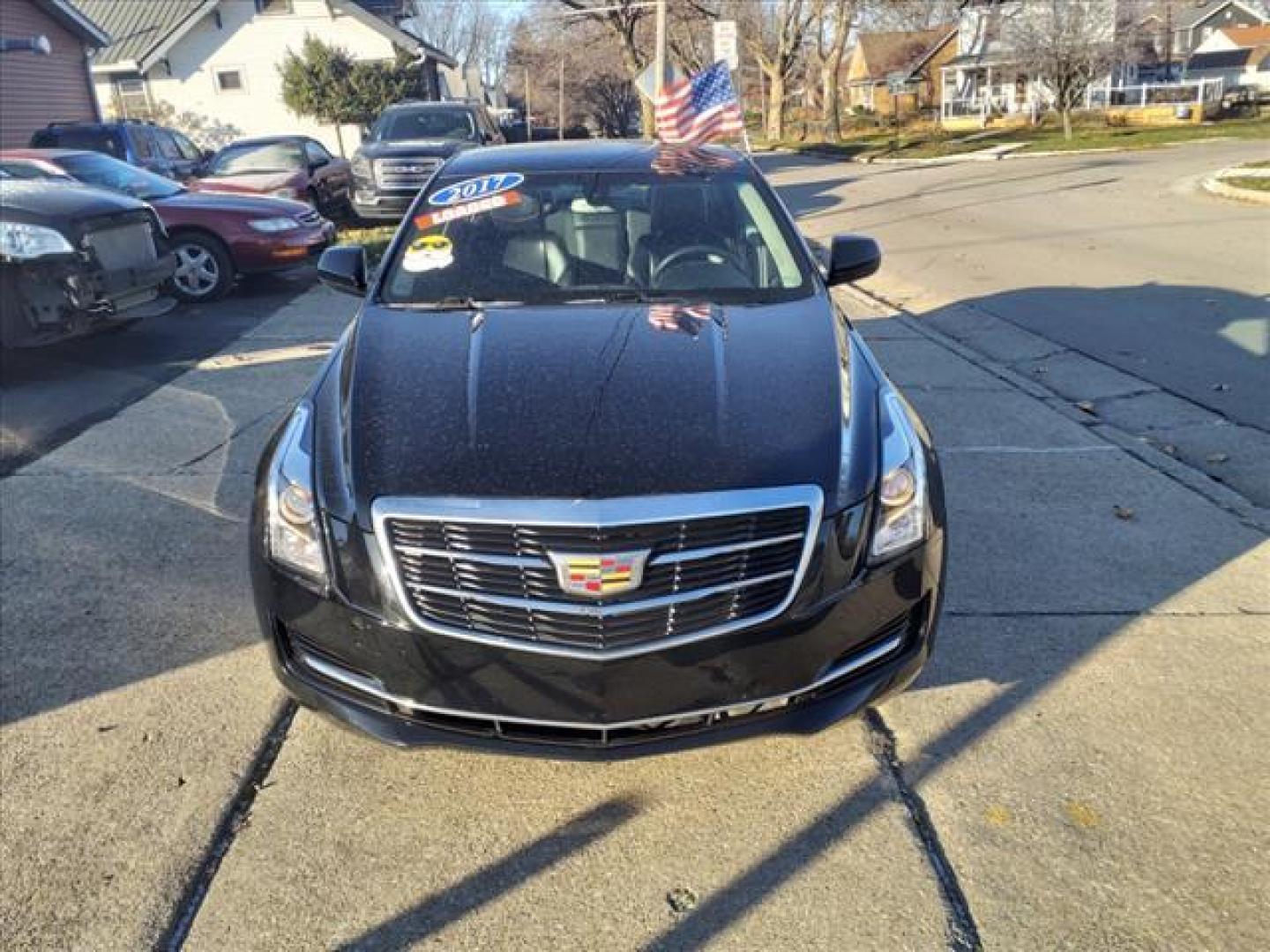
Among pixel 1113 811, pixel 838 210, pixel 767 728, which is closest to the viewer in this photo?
pixel 767 728

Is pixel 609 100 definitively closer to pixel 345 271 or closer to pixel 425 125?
pixel 425 125

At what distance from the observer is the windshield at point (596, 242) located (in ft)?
12.8

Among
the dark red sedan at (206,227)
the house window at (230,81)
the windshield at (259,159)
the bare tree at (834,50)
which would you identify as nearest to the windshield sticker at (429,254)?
the dark red sedan at (206,227)

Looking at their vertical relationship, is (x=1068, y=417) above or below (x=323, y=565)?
below

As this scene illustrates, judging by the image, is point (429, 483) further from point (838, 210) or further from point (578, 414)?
point (838, 210)

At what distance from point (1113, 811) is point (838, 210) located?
→ 18.0 meters

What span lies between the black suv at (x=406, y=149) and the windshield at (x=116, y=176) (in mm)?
4044

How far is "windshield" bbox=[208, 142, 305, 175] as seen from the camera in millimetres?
15719

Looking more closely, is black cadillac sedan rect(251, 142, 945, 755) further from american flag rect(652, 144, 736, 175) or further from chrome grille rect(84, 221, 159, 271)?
chrome grille rect(84, 221, 159, 271)

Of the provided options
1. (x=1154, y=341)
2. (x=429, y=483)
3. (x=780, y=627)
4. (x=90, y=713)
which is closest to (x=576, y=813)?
(x=780, y=627)

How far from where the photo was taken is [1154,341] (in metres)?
8.00

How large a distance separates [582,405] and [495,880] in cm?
127

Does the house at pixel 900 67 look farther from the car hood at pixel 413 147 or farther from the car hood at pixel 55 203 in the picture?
the car hood at pixel 55 203

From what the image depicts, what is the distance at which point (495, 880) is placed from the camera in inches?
103
